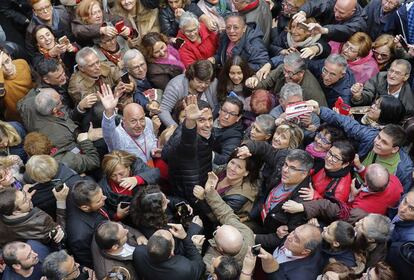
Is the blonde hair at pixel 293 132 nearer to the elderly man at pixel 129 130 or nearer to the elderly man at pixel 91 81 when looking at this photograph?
the elderly man at pixel 129 130

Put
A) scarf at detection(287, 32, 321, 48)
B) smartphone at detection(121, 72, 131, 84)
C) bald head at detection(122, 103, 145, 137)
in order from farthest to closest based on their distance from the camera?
scarf at detection(287, 32, 321, 48), smartphone at detection(121, 72, 131, 84), bald head at detection(122, 103, 145, 137)

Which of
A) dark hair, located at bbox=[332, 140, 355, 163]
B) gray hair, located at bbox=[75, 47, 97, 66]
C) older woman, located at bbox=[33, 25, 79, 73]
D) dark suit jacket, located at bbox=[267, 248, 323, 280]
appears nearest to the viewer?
dark suit jacket, located at bbox=[267, 248, 323, 280]

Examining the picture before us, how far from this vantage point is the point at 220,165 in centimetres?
516

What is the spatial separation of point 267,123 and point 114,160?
1439 mm

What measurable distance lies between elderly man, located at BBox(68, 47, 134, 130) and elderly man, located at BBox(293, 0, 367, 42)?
2.05 meters

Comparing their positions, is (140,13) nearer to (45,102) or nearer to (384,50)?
(45,102)

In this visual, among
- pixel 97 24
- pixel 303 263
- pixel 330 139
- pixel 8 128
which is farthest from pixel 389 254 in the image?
pixel 97 24

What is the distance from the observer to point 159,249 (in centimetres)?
382

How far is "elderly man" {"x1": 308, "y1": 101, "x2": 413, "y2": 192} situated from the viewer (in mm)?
4652

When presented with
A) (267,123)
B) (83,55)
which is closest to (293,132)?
(267,123)

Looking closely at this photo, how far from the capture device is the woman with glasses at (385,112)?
16.5 ft

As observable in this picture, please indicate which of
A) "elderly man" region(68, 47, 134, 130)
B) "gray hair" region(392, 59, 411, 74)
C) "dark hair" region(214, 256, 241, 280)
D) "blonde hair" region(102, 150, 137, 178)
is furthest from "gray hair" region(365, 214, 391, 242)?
"elderly man" region(68, 47, 134, 130)

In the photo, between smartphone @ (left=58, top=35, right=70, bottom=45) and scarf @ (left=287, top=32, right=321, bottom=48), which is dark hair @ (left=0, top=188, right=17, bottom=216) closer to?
smartphone @ (left=58, top=35, right=70, bottom=45)

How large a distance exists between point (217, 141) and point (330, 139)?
1.14m
